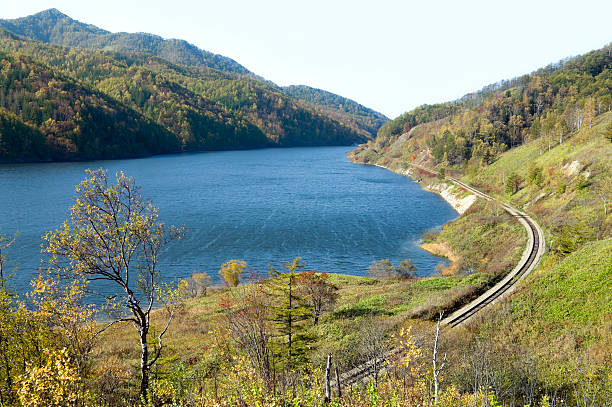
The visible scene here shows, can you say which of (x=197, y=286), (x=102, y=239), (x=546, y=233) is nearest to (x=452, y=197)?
(x=546, y=233)

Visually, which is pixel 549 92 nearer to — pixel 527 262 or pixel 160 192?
pixel 527 262

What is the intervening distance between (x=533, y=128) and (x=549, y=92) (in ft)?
184

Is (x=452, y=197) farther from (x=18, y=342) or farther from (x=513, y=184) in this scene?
(x=18, y=342)

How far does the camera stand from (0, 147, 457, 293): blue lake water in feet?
234

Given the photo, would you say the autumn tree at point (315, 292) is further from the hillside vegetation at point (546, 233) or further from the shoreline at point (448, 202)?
the shoreline at point (448, 202)

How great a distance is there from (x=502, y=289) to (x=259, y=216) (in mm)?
66935

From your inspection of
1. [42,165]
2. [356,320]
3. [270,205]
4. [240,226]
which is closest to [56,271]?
[356,320]

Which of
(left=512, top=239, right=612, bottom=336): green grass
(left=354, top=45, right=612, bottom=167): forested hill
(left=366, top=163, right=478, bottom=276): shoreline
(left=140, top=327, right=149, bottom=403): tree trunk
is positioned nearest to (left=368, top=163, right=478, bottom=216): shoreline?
(left=366, top=163, right=478, bottom=276): shoreline

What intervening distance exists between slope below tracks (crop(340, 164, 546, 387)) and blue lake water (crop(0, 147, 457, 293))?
58.9 feet

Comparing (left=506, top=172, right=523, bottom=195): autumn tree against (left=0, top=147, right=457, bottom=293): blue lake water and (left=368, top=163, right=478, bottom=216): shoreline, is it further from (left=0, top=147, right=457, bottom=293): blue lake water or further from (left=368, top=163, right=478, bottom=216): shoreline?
(left=0, top=147, right=457, bottom=293): blue lake water

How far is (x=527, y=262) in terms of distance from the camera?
5191 centimetres

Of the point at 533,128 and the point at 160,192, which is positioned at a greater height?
the point at 533,128

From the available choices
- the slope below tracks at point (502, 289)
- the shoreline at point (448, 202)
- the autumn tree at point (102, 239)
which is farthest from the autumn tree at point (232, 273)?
the autumn tree at point (102, 239)

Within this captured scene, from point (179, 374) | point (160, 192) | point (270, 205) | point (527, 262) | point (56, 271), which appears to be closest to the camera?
point (56, 271)
